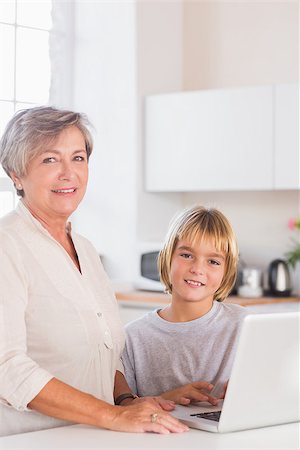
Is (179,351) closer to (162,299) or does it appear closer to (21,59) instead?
(162,299)

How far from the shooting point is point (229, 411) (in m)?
1.83

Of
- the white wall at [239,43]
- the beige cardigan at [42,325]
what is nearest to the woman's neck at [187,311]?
the beige cardigan at [42,325]

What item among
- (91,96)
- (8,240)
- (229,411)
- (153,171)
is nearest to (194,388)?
(229,411)

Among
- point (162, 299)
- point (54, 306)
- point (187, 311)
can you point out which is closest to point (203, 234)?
point (187, 311)

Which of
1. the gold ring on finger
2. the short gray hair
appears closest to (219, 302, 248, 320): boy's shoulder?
the gold ring on finger

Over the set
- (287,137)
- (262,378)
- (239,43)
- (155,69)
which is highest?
(239,43)

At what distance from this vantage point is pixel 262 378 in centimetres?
183

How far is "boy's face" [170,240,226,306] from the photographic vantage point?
233cm

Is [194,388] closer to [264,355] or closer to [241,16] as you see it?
[264,355]

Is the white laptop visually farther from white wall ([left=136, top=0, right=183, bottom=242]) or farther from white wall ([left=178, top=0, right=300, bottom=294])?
white wall ([left=136, top=0, right=183, bottom=242])

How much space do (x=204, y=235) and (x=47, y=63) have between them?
2838 millimetres

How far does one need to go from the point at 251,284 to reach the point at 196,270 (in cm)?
215

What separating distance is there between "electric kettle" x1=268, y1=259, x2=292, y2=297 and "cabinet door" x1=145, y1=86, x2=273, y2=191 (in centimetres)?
41

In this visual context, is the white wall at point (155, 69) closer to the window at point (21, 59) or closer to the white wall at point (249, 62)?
the white wall at point (249, 62)
